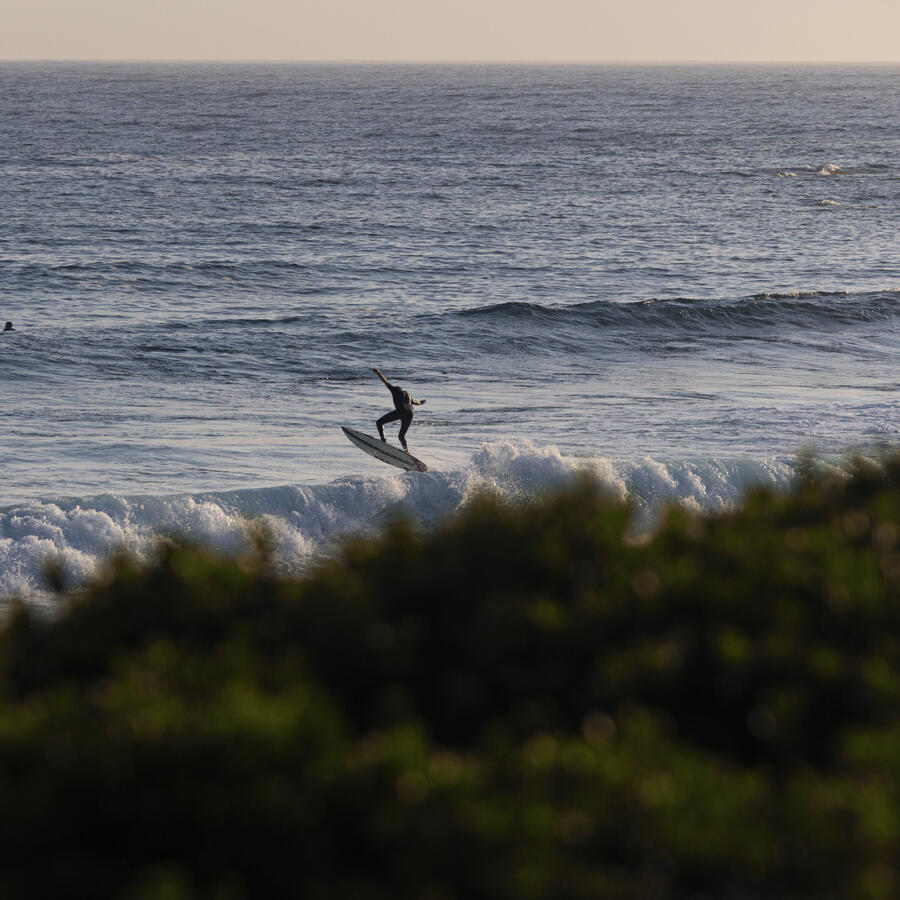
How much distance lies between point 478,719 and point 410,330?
90.8 ft

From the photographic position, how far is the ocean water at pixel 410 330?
1764 cm

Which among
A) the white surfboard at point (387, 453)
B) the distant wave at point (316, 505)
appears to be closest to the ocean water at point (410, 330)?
the distant wave at point (316, 505)

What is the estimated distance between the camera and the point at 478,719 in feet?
12.5

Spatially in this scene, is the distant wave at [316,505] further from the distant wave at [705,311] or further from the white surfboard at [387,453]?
the distant wave at [705,311]

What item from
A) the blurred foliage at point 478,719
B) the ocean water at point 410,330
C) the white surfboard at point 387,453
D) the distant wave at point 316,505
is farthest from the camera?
the white surfboard at point 387,453

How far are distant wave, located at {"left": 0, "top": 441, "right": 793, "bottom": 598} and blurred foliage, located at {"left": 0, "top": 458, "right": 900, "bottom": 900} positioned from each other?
9295 mm

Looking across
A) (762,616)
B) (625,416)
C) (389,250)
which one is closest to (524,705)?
(762,616)

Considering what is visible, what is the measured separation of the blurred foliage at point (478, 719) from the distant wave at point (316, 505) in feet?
30.5

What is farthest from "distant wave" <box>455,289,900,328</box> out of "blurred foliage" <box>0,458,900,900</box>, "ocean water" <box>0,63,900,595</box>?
"blurred foliage" <box>0,458,900,900</box>

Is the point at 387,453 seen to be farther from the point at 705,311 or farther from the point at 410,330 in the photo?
the point at 705,311

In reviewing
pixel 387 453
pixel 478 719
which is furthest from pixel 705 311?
pixel 478 719

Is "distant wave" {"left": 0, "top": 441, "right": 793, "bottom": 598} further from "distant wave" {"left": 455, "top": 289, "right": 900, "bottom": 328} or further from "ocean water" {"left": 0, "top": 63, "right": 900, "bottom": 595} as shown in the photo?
"distant wave" {"left": 455, "top": 289, "right": 900, "bottom": 328}

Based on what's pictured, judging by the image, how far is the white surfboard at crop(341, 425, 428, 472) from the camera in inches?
703

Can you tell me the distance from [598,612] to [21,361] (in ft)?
82.5
